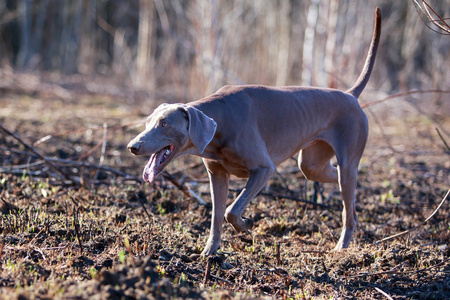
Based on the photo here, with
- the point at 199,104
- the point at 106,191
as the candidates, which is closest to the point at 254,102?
the point at 199,104

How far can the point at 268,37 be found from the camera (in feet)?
40.0

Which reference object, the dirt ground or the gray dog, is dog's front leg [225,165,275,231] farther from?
the dirt ground

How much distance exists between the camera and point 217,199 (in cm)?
410

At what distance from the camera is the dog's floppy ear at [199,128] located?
11.2ft

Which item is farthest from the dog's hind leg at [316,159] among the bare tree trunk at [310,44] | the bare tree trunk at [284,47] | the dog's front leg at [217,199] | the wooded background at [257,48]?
the bare tree trunk at [284,47]

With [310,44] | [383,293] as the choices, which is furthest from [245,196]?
[310,44]

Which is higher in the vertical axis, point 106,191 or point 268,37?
point 268,37

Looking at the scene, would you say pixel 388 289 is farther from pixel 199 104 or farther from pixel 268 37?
pixel 268 37

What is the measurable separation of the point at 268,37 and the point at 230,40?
1488mm

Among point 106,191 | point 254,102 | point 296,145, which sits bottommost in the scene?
point 106,191

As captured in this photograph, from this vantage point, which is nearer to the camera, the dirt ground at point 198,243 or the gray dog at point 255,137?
the dirt ground at point 198,243

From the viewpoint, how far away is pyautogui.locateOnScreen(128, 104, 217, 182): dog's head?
3369 mm

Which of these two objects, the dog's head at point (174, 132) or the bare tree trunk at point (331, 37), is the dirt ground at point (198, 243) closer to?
the dog's head at point (174, 132)

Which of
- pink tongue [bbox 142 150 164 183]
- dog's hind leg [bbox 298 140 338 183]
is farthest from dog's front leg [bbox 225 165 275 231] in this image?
dog's hind leg [bbox 298 140 338 183]
